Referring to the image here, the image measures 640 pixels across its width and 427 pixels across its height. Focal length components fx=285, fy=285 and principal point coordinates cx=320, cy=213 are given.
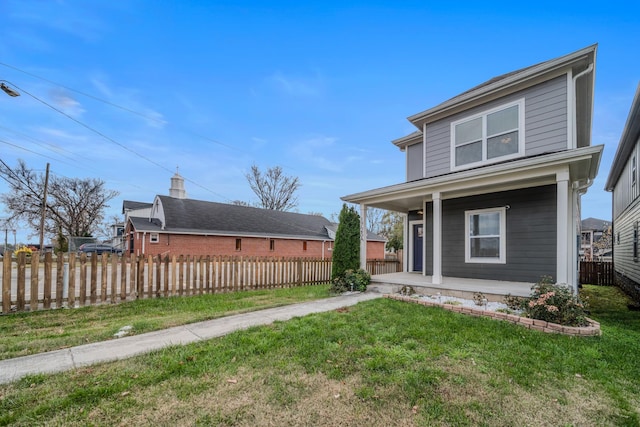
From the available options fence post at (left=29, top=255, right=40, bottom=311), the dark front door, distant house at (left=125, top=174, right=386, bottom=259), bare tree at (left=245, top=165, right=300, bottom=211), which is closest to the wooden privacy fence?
the dark front door

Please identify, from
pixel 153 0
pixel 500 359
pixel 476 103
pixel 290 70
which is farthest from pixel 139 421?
pixel 290 70

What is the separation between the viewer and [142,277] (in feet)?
22.9

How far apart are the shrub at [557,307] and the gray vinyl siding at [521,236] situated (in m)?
2.28

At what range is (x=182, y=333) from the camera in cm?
419

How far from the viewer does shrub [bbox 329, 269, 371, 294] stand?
8.05 metres

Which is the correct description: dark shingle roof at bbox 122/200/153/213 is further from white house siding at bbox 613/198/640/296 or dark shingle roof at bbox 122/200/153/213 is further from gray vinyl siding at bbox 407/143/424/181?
white house siding at bbox 613/198/640/296

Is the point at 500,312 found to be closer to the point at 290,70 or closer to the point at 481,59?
the point at 481,59

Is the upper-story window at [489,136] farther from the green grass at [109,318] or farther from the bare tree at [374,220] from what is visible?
the bare tree at [374,220]

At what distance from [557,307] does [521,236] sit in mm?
3128

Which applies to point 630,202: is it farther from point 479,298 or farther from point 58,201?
point 58,201

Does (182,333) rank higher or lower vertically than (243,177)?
lower

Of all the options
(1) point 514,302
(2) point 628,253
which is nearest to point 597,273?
(2) point 628,253

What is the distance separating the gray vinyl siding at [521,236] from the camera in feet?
22.5

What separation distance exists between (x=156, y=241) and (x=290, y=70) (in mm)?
13843
